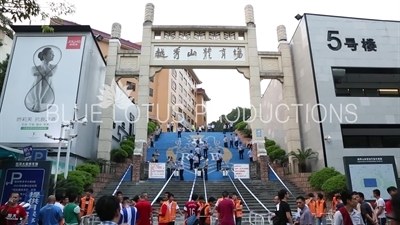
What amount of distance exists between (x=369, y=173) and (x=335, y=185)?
3.50m

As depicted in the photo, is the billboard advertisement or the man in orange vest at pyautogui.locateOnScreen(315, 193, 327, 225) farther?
the billboard advertisement

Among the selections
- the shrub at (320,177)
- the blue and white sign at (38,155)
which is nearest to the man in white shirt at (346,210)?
the blue and white sign at (38,155)

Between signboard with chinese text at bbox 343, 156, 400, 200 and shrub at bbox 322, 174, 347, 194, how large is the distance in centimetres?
311

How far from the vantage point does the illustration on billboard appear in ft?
51.8

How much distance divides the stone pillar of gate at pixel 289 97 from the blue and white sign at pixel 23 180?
13.4 m

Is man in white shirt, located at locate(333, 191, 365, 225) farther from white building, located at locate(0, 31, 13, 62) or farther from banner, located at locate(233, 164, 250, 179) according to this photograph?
white building, located at locate(0, 31, 13, 62)

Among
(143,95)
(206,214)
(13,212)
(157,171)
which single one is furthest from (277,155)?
(13,212)

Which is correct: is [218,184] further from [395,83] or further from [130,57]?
[395,83]

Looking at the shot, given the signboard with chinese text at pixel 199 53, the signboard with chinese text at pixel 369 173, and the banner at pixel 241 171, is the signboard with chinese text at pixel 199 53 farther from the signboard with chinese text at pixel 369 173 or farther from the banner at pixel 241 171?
the signboard with chinese text at pixel 369 173

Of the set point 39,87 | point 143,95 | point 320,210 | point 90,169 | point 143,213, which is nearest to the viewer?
point 143,213

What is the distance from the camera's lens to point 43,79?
16.4 m

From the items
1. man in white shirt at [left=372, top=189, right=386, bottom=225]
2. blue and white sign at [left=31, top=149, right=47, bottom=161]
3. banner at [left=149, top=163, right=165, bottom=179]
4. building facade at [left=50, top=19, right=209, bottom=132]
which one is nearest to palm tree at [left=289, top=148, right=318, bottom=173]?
banner at [left=149, top=163, right=165, bottom=179]

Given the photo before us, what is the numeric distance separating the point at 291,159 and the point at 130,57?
39.1 ft

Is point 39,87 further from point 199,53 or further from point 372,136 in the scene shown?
point 372,136
